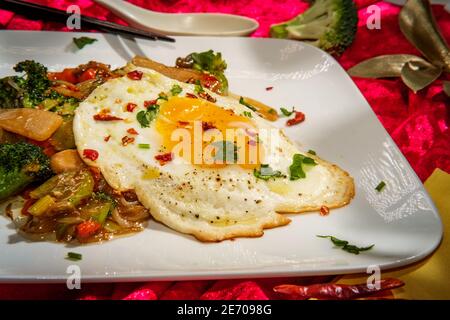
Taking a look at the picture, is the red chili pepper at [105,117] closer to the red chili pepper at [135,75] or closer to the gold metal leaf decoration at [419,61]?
the red chili pepper at [135,75]

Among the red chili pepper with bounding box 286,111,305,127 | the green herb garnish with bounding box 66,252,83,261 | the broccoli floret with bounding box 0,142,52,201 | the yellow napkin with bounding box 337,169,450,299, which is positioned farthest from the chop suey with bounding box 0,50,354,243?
the yellow napkin with bounding box 337,169,450,299

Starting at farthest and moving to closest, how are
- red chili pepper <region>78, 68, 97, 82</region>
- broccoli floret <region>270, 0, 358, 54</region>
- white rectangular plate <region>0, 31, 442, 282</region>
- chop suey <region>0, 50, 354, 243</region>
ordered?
broccoli floret <region>270, 0, 358, 54</region> < red chili pepper <region>78, 68, 97, 82</region> < chop suey <region>0, 50, 354, 243</region> < white rectangular plate <region>0, 31, 442, 282</region>

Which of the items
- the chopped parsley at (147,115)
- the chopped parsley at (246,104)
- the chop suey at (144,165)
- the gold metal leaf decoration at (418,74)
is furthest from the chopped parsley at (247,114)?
the gold metal leaf decoration at (418,74)

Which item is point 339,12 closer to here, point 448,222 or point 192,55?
point 192,55

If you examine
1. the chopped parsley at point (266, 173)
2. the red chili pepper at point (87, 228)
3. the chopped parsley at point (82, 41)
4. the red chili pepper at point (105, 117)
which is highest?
the chopped parsley at point (82, 41)

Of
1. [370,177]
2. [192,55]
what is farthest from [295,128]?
[192,55]

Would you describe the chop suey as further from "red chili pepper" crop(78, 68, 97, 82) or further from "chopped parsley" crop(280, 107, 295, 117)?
"chopped parsley" crop(280, 107, 295, 117)
